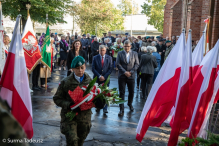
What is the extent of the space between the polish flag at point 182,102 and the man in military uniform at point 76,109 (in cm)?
142

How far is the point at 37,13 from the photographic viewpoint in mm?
23844

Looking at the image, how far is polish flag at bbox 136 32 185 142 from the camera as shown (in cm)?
518

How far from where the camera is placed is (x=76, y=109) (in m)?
4.11

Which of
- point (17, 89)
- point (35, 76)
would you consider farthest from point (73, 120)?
point (35, 76)

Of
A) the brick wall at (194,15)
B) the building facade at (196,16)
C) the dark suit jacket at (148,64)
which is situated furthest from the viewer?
the brick wall at (194,15)

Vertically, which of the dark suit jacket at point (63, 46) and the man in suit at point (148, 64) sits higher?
the dark suit jacket at point (63, 46)

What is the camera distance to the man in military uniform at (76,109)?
4086 mm

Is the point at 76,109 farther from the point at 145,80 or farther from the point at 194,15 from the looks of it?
the point at 194,15

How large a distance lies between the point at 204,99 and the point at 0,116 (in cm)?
402

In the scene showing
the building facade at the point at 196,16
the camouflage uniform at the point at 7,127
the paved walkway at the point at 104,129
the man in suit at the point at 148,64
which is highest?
the building facade at the point at 196,16

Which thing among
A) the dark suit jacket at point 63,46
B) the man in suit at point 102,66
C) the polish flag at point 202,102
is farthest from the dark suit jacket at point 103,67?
the dark suit jacket at point 63,46

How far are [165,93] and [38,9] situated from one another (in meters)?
20.9

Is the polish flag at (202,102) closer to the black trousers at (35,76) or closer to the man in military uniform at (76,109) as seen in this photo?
the man in military uniform at (76,109)

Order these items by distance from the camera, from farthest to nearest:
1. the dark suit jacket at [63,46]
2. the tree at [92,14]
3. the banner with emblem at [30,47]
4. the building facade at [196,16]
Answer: the tree at [92,14] → the dark suit jacket at [63,46] → the building facade at [196,16] → the banner with emblem at [30,47]
